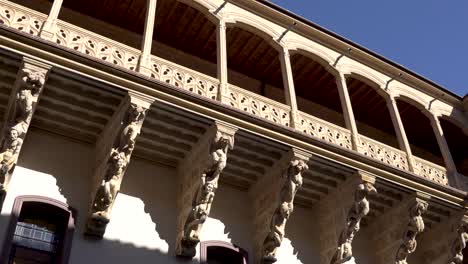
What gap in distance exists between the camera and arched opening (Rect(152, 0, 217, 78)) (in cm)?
1477

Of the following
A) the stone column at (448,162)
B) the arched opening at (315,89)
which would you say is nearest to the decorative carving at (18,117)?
the arched opening at (315,89)

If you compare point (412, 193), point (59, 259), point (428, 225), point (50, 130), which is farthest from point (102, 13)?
point (428, 225)

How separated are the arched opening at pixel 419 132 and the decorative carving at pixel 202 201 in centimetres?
844

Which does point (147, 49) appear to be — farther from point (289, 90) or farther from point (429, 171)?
point (429, 171)

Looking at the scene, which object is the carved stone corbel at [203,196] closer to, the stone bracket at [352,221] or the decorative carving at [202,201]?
the decorative carving at [202,201]

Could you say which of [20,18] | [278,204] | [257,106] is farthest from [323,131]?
[20,18]

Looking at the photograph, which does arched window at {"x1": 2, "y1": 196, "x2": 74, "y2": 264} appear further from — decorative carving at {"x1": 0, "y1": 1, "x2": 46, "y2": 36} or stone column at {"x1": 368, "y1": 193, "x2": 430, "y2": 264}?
stone column at {"x1": 368, "y1": 193, "x2": 430, "y2": 264}

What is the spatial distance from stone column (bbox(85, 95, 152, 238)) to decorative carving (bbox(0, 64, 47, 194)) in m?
1.68

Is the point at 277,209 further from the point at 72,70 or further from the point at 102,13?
the point at 102,13

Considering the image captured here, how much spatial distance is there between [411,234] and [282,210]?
3801mm

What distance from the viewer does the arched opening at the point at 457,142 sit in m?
18.7

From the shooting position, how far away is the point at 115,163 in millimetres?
10234

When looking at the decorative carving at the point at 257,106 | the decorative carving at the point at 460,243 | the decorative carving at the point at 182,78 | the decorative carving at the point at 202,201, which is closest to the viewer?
the decorative carving at the point at 202,201

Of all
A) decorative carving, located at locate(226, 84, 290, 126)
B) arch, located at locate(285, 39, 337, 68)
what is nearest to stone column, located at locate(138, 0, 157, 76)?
decorative carving, located at locate(226, 84, 290, 126)
